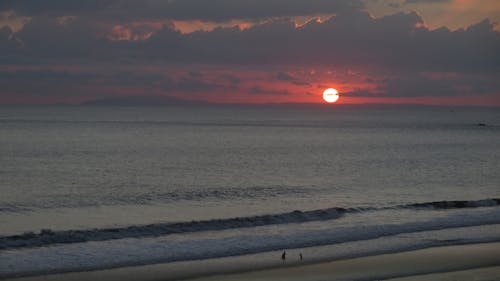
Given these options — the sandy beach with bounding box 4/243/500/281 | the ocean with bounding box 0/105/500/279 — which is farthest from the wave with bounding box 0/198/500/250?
the sandy beach with bounding box 4/243/500/281

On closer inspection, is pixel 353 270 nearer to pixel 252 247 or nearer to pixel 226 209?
pixel 252 247

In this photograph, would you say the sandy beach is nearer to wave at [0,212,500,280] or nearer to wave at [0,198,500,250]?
wave at [0,212,500,280]

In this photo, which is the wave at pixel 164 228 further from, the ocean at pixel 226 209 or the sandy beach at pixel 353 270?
the sandy beach at pixel 353 270

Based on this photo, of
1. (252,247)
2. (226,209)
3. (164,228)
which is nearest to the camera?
(252,247)

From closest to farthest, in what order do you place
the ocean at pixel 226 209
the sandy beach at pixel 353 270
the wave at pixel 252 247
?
the sandy beach at pixel 353 270
the wave at pixel 252 247
the ocean at pixel 226 209

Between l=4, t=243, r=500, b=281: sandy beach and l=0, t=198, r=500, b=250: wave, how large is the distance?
206 inches

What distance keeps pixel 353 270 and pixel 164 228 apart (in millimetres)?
9409

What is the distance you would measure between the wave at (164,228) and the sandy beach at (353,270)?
5.24m

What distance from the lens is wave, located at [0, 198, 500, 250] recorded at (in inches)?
864

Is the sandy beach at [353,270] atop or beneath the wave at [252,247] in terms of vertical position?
beneath

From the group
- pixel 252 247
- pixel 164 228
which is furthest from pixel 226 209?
pixel 252 247

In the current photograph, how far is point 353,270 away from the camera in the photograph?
17.7 m

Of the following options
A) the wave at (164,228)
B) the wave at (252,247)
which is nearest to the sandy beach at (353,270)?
the wave at (252,247)

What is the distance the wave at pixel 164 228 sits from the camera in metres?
22.0
